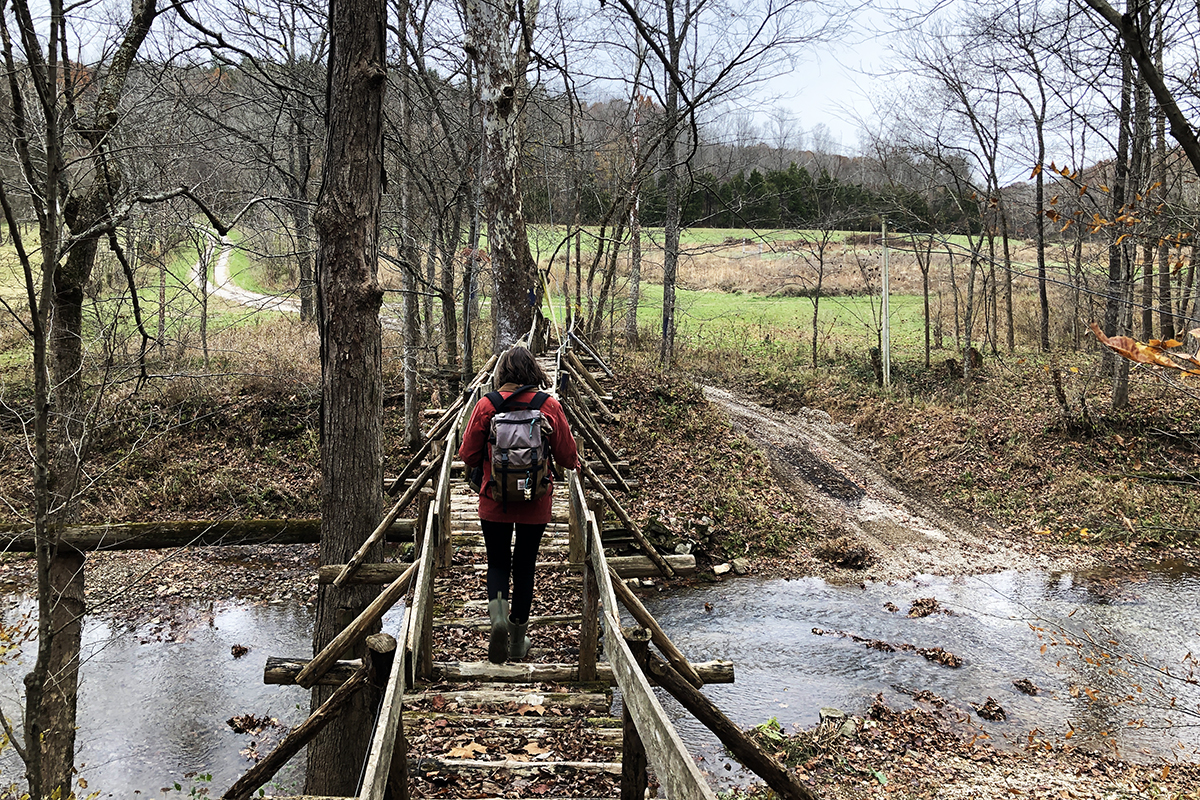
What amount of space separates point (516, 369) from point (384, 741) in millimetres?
2352

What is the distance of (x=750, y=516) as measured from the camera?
1408cm

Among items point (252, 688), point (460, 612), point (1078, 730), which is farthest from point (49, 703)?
point (1078, 730)

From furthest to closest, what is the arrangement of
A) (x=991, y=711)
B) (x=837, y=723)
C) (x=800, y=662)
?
(x=800, y=662) → (x=991, y=711) → (x=837, y=723)

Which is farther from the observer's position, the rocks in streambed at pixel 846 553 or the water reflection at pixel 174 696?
the rocks in streambed at pixel 846 553

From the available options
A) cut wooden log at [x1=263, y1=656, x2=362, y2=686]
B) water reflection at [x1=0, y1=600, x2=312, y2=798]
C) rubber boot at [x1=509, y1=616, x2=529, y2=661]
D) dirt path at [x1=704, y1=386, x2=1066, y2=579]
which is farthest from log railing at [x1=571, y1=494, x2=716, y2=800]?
dirt path at [x1=704, y1=386, x2=1066, y2=579]

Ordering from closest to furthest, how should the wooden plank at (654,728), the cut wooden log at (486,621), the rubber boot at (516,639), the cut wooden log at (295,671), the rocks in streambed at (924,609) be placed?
the wooden plank at (654,728), the rubber boot at (516,639), the cut wooden log at (295,671), the cut wooden log at (486,621), the rocks in streambed at (924,609)

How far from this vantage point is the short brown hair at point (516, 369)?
4.43 meters

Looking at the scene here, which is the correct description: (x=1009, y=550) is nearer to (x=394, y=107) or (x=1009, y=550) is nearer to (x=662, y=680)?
(x=662, y=680)

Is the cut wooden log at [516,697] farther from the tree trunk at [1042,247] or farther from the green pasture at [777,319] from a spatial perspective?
the tree trunk at [1042,247]

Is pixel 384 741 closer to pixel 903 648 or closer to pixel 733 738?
pixel 733 738

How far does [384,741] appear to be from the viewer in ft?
8.19

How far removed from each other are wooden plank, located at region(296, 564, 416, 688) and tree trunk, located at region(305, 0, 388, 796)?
1.08 m

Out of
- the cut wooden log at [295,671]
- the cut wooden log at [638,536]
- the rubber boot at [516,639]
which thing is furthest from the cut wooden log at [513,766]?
the cut wooden log at [638,536]

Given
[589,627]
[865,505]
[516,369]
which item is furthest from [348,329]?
[865,505]
